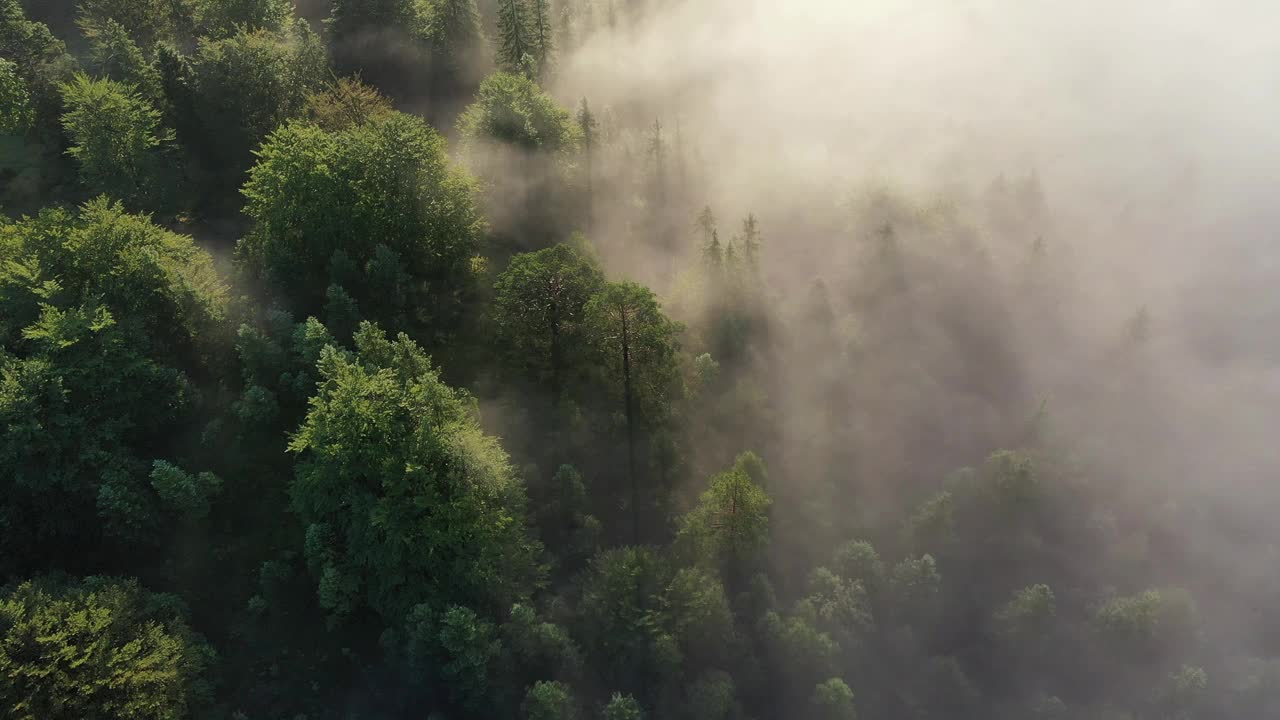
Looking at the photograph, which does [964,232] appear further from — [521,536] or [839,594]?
[521,536]

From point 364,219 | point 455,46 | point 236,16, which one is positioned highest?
point 236,16

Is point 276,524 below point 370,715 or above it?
above

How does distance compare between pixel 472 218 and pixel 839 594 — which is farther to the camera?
pixel 472 218

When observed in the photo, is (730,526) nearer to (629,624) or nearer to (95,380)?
(629,624)

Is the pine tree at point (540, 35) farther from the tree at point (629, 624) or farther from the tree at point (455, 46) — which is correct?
the tree at point (629, 624)

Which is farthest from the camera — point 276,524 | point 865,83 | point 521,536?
point 865,83

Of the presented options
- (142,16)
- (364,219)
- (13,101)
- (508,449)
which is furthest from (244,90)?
(508,449)

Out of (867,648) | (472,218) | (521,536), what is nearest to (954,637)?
(867,648)
